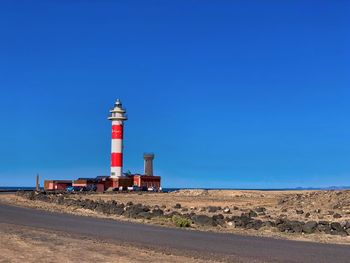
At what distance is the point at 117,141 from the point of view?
7662 centimetres

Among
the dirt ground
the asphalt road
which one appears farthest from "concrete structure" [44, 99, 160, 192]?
the dirt ground

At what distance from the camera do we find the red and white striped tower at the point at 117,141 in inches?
2990

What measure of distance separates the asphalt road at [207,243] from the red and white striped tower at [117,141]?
5202cm

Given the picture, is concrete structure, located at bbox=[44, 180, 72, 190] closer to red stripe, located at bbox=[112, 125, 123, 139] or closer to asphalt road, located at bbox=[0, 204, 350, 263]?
red stripe, located at bbox=[112, 125, 123, 139]

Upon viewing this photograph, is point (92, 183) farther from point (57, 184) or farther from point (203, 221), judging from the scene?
point (203, 221)

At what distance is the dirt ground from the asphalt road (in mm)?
1005

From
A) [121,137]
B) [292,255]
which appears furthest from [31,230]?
[121,137]

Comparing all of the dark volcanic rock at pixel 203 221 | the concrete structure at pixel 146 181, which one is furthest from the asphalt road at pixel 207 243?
the concrete structure at pixel 146 181

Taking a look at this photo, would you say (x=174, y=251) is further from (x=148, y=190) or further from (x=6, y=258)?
(x=148, y=190)

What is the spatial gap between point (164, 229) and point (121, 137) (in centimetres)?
5599

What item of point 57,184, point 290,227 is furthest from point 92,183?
point 290,227

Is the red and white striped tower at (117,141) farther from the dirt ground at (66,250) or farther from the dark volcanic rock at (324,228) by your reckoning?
the dirt ground at (66,250)

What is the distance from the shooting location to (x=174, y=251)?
15.4 m

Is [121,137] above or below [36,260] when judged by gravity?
above
